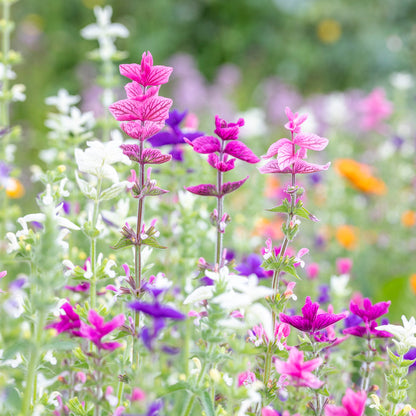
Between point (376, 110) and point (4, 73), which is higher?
point (376, 110)

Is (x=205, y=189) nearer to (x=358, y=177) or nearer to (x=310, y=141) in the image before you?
(x=310, y=141)

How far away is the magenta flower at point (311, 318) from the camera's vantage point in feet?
3.46

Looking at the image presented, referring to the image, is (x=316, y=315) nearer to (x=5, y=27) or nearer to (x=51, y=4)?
(x=5, y=27)

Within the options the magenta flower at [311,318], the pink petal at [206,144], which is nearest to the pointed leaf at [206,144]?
the pink petal at [206,144]

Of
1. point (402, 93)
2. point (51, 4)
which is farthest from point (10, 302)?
point (51, 4)

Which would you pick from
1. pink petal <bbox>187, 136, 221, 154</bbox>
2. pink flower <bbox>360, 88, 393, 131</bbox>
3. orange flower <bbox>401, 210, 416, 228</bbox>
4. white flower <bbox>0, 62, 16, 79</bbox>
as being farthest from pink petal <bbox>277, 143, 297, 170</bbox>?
pink flower <bbox>360, 88, 393, 131</bbox>

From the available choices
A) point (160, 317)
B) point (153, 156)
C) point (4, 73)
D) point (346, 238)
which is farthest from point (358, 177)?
point (160, 317)

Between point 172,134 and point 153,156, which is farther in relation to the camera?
point 172,134

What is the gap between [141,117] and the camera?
1053 mm

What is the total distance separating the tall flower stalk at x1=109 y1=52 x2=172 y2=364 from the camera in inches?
40.6

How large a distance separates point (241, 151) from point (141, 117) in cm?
20

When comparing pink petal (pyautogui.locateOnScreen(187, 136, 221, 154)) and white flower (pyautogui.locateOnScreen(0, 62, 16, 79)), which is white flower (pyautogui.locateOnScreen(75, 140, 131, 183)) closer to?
pink petal (pyautogui.locateOnScreen(187, 136, 221, 154))

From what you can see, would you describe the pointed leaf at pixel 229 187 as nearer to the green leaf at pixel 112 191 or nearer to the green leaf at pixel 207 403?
the green leaf at pixel 112 191

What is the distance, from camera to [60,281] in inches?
33.6
